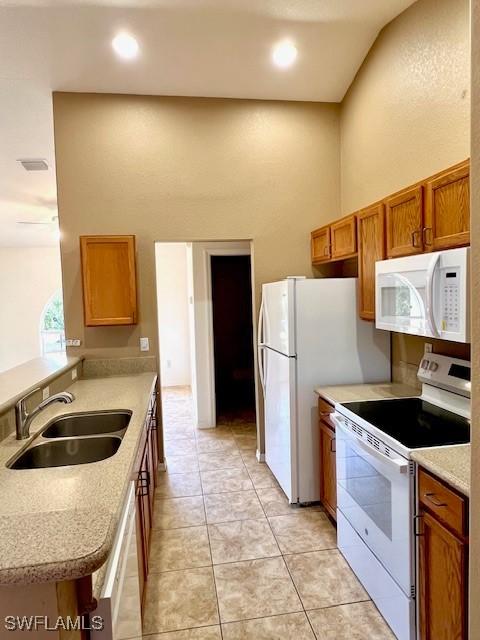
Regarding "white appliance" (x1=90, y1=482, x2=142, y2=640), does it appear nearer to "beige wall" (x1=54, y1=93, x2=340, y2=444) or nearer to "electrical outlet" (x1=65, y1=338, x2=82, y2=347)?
"electrical outlet" (x1=65, y1=338, x2=82, y2=347)

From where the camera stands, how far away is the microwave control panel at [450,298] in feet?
5.68

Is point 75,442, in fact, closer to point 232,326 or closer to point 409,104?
point 409,104

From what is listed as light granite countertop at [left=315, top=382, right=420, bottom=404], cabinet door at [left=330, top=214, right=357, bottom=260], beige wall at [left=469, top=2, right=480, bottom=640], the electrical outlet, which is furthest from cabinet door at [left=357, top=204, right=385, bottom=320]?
the electrical outlet

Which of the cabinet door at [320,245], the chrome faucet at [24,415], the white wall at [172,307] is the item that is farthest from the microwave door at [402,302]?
the white wall at [172,307]

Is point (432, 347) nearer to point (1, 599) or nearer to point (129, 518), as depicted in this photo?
point (129, 518)

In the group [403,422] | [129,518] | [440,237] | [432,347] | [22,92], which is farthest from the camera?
[22,92]

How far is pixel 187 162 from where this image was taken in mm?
3693

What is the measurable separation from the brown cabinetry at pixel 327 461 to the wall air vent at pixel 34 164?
3.86 m

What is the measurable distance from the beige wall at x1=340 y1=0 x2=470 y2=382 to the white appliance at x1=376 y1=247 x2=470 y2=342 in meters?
0.44

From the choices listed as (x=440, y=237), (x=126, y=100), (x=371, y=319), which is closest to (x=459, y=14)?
(x=440, y=237)

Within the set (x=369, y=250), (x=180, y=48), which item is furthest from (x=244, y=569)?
(x=180, y=48)

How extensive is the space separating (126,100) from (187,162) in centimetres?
69

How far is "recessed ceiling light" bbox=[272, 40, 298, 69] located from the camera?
322cm

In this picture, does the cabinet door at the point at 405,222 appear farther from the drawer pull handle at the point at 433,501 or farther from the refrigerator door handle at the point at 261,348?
the refrigerator door handle at the point at 261,348
